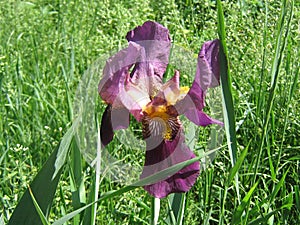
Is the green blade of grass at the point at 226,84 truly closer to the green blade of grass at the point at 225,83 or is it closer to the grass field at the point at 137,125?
the green blade of grass at the point at 225,83

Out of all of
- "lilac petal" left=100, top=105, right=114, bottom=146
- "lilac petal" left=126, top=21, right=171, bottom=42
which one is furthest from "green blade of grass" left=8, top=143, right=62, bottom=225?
"lilac petal" left=126, top=21, right=171, bottom=42

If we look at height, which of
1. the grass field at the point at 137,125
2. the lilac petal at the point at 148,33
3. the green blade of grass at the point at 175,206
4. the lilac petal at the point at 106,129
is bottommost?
the grass field at the point at 137,125

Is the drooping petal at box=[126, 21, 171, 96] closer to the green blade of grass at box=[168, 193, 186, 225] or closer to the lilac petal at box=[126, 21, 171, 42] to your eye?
the lilac petal at box=[126, 21, 171, 42]

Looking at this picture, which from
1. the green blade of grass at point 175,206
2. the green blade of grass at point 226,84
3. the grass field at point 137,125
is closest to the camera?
the green blade of grass at point 226,84

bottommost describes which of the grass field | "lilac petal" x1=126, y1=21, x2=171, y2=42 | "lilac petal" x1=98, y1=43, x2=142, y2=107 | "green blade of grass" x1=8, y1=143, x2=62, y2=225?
the grass field

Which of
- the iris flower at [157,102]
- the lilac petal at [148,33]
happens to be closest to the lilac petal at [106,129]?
the iris flower at [157,102]

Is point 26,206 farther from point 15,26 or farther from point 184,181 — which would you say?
point 15,26

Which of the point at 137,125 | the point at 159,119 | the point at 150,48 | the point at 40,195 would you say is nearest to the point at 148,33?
the point at 150,48

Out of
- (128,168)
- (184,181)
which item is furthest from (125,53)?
(128,168)
